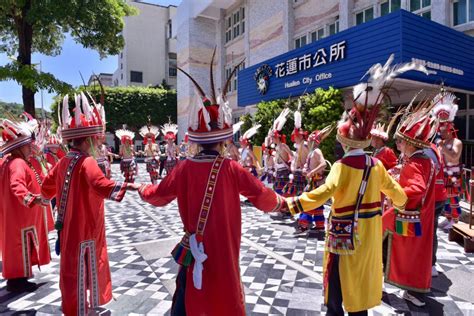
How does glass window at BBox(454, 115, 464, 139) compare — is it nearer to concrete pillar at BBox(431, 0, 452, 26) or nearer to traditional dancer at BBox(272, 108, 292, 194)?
concrete pillar at BBox(431, 0, 452, 26)

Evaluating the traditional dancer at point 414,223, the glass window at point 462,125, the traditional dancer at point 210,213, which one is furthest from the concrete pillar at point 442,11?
the traditional dancer at point 210,213

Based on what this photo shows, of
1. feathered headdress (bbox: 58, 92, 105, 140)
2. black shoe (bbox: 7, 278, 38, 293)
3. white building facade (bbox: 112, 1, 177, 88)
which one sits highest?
white building facade (bbox: 112, 1, 177, 88)

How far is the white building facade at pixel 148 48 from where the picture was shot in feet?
125

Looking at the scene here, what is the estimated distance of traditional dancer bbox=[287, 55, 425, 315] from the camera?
108 inches

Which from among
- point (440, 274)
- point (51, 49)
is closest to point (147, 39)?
point (51, 49)

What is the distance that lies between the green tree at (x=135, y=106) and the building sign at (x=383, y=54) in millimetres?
20139

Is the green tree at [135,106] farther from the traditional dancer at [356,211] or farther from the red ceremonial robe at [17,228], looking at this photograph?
the traditional dancer at [356,211]

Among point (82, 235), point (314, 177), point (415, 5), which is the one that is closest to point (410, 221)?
point (314, 177)

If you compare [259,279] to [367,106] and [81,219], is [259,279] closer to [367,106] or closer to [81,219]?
[81,219]

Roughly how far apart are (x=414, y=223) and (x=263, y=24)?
16.5 m

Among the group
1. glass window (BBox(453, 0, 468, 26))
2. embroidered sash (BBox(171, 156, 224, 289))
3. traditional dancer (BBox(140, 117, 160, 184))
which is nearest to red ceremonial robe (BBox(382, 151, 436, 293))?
embroidered sash (BBox(171, 156, 224, 289))

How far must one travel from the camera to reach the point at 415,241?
3420 millimetres

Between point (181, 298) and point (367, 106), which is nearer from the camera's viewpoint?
point (181, 298)

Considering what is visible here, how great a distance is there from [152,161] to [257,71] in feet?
21.0
